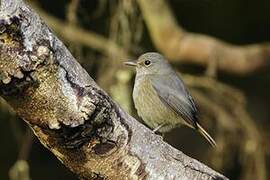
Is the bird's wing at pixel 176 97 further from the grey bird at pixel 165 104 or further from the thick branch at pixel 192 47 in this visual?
the thick branch at pixel 192 47

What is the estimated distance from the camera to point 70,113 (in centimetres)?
179

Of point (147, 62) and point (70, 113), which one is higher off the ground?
point (70, 113)

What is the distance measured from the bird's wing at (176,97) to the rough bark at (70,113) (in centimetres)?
123

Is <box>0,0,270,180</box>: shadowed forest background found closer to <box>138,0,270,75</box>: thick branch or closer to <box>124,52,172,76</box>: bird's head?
<box>138,0,270,75</box>: thick branch

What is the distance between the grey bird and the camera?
330cm

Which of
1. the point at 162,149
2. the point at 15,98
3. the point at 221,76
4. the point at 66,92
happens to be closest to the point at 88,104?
the point at 66,92

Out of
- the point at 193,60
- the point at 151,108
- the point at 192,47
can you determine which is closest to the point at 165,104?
the point at 151,108

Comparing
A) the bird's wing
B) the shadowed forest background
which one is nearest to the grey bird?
the bird's wing

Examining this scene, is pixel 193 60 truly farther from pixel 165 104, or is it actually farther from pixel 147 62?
pixel 165 104

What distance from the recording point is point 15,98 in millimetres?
1746

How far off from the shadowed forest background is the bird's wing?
74 centimetres

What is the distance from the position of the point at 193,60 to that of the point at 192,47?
0.47 ft

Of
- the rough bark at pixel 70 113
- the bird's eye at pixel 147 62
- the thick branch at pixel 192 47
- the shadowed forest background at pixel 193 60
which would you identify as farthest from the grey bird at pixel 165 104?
the rough bark at pixel 70 113

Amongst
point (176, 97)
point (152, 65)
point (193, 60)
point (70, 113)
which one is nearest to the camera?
point (70, 113)
